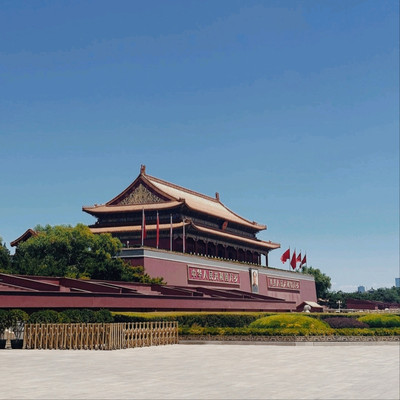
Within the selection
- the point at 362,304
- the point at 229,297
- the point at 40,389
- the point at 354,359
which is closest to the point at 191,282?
the point at 229,297

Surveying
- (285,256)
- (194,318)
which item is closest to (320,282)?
(285,256)

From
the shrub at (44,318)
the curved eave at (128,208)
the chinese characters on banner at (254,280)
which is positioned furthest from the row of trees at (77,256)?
the chinese characters on banner at (254,280)

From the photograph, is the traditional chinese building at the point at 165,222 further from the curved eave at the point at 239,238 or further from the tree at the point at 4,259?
the tree at the point at 4,259

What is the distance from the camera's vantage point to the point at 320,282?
88.1m

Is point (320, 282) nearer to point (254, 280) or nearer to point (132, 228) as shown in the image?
point (254, 280)

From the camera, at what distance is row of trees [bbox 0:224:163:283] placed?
1431 inches

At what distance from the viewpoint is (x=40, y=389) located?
411 inches

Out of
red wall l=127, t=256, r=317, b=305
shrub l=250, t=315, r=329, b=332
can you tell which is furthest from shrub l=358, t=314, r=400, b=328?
red wall l=127, t=256, r=317, b=305

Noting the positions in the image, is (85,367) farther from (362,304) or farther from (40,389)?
(362,304)

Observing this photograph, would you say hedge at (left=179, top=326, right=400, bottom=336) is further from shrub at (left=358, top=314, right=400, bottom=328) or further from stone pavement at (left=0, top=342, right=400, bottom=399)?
shrub at (left=358, top=314, right=400, bottom=328)

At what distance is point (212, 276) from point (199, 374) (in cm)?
3659

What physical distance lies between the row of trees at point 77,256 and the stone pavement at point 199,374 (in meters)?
17.7

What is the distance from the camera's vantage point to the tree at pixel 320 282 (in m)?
88.1

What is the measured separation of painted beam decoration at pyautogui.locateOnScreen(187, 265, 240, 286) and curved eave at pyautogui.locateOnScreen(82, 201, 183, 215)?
676 centimetres
